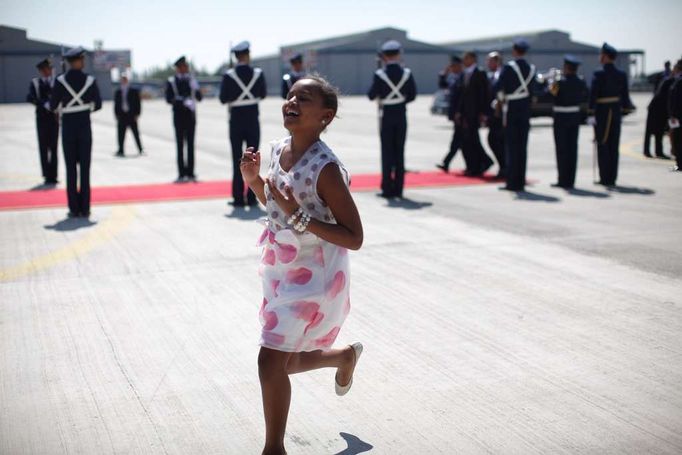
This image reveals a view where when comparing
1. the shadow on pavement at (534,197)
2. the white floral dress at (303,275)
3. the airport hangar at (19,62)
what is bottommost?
the shadow on pavement at (534,197)

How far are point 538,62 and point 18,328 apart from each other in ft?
252

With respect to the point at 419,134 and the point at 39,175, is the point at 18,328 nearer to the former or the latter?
the point at 39,175

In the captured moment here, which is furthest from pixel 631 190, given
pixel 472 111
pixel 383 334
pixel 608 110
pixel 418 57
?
pixel 418 57

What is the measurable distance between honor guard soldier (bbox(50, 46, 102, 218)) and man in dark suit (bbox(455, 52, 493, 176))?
6.53m

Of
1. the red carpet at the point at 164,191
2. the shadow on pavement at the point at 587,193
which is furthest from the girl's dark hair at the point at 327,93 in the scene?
the shadow on pavement at the point at 587,193

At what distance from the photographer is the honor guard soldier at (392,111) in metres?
11.5

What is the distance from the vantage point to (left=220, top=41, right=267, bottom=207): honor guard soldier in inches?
428

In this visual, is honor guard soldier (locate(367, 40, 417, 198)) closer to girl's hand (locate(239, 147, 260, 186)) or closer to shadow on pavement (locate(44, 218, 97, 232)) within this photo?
shadow on pavement (locate(44, 218, 97, 232))

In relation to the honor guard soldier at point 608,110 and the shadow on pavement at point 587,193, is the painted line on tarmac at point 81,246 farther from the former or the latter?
the honor guard soldier at point 608,110

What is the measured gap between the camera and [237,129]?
1105 centimetres

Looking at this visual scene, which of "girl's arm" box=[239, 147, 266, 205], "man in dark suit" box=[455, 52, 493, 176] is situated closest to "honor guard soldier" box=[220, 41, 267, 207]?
"man in dark suit" box=[455, 52, 493, 176]

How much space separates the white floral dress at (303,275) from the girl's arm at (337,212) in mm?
44

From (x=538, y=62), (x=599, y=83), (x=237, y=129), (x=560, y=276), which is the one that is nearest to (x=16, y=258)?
(x=237, y=129)

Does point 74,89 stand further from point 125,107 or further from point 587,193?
point 125,107
